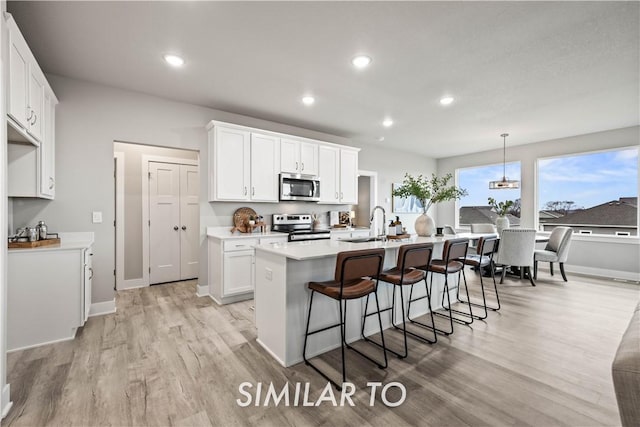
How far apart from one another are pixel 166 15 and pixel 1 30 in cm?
98

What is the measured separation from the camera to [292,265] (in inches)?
88.0

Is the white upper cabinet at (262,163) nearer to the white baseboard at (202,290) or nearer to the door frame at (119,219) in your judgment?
the white baseboard at (202,290)

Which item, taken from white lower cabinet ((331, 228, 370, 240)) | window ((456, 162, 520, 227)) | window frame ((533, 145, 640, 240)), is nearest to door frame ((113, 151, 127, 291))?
white lower cabinet ((331, 228, 370, 240))

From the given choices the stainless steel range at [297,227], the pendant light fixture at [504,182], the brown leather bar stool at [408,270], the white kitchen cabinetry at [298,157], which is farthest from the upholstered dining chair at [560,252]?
the white kitchen cabinetry at [298,157]

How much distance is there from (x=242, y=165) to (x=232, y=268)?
147 cm

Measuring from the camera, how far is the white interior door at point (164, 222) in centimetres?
467

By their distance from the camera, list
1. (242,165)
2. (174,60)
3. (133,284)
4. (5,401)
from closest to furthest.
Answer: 1. (5,401)
2. (174,60)
3. (242,165)
4. (133,284)

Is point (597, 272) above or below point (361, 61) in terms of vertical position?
below

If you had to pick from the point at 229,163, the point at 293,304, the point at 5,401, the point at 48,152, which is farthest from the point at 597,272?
the point at 48,152

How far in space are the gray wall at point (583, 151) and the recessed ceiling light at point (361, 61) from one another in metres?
5.21

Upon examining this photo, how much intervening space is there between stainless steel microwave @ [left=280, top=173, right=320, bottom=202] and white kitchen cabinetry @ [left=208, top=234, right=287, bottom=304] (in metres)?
0.93

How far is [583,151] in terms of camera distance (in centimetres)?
555

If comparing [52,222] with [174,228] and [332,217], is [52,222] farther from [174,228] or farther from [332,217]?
[332,217]

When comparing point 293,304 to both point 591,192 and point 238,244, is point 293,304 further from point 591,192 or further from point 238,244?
point 591,192
